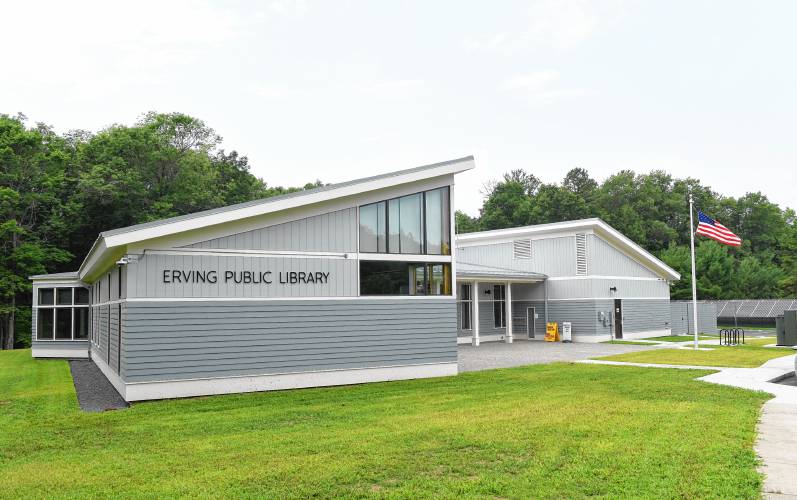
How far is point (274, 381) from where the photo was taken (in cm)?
1314

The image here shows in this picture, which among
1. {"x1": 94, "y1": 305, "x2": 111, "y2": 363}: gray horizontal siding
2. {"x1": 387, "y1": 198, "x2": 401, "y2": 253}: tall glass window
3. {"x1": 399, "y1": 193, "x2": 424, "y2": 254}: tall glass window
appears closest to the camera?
{"x1": 387, "y1": 198, "x2": 401, "y2": 253}: tall glass window

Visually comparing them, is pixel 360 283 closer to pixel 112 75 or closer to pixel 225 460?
pixel 225 460

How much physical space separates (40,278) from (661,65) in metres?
22.2

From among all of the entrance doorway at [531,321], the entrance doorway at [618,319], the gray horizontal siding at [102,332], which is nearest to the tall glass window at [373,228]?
the gray horizontal siding at [102,332]

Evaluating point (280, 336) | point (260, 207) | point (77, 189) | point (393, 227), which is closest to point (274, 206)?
point (260, 207)

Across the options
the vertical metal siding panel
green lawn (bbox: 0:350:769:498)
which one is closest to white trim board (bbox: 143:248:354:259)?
green lawn (bbox: 0:350:769:498)

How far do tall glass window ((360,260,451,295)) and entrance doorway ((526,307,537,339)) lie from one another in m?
16.0

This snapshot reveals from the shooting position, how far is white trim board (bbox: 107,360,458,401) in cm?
1191

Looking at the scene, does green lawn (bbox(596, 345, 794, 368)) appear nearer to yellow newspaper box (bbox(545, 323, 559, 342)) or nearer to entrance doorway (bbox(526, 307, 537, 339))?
yellow newspaper box (bbox(545, 323, 559, 342))

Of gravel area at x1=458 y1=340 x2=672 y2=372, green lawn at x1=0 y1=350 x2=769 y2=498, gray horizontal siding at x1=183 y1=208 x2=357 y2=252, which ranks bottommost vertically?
gravel area at x1=458 y1=340 x2=672 y2=372

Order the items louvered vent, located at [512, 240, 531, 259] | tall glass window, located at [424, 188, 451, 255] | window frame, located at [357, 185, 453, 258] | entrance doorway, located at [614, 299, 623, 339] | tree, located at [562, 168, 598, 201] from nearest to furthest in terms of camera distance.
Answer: window frame, located at [357, 185, 453, 258] < tall glass window, located at [424, 188, 451, 255] < entrance doorway, located at [614, 299, 623, 339] < louvered vent, located at [512, 240, 531, 259] < tree, located at [562, 168, 598, 201]

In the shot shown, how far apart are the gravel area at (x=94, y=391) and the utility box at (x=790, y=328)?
24141mm

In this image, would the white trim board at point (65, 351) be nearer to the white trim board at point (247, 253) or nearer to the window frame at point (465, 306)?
the white trim board at point (247, 253)

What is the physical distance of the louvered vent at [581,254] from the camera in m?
28.9
